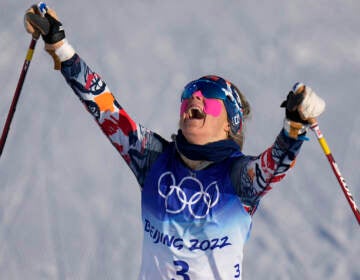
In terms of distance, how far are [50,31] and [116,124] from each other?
1.06 feet

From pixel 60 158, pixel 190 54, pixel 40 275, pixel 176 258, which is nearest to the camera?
pixel 176 258

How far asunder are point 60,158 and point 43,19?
1.52 meters

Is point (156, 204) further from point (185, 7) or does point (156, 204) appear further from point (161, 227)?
point (185, 7)

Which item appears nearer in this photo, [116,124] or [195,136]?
[195,136]

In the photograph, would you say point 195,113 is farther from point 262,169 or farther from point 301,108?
point 301,108

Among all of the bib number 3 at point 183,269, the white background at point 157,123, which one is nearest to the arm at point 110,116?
the bib number 3 at point 183,269

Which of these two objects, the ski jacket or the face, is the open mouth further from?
the ski jacket

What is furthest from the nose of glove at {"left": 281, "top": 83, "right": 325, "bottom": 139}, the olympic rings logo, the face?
glove at {"left": 281, "top": 83, "right": 325, "bottom": 139}

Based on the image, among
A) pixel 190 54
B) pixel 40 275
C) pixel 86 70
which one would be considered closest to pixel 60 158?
pixel 40 275

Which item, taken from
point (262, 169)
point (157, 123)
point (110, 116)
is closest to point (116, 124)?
point (110, 116)

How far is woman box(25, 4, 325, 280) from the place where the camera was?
2037mm

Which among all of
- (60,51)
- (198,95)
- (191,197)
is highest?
(60,51)

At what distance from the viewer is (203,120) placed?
207cm

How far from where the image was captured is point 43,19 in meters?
2.09
